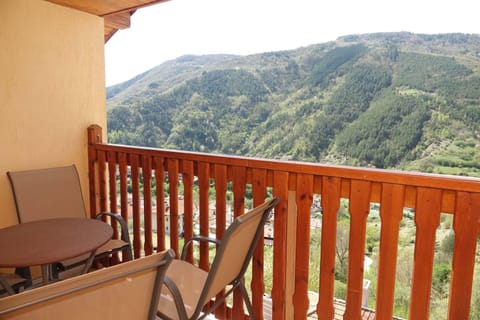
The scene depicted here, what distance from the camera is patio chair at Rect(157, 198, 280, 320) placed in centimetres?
148

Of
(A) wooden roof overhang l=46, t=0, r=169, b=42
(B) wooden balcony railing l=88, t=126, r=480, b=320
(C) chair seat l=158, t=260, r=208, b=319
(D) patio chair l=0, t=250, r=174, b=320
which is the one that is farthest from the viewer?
(A) wooden roof overhang l=46, t=0, r=169, b=42

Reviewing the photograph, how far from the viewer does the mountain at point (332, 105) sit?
8.80 metres

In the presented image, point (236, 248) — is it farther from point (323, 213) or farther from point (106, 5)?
point (106, 5)

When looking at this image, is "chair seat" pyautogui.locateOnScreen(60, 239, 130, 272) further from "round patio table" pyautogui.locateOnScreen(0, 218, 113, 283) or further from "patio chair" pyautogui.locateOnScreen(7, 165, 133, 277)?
"round patio table" pyautogui.locateOnScreen(0, 218, 113, 283)

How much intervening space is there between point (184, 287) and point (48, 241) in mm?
827

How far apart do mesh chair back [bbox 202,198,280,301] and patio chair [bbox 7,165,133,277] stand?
1.21m

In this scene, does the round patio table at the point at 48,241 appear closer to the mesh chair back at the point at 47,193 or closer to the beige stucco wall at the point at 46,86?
the mesh chair back at the point at 47,193

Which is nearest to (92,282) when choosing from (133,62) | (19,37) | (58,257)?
(58,257)

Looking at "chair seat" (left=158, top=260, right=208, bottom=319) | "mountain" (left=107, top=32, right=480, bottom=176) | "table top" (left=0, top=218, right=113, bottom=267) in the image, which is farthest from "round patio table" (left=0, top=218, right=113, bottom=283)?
"mountain" (left=107, top=32, right=480, bottom=176)

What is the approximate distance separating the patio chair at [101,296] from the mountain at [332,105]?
692 centimetres

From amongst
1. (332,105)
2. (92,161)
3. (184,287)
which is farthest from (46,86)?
(332,105)

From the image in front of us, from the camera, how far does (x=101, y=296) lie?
1025 millimetres

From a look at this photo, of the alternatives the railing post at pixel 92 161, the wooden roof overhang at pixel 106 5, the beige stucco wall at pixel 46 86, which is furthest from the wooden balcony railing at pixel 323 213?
the wooden roof overhang at pixel 106 5

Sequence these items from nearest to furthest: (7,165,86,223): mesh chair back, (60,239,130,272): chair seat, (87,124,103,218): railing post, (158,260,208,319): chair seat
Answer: (158,260,208,319): chair seat, (60,239,130,272): chair seat, (7,165,86,223): mesh chair back, (87,124,103,218): railing post
